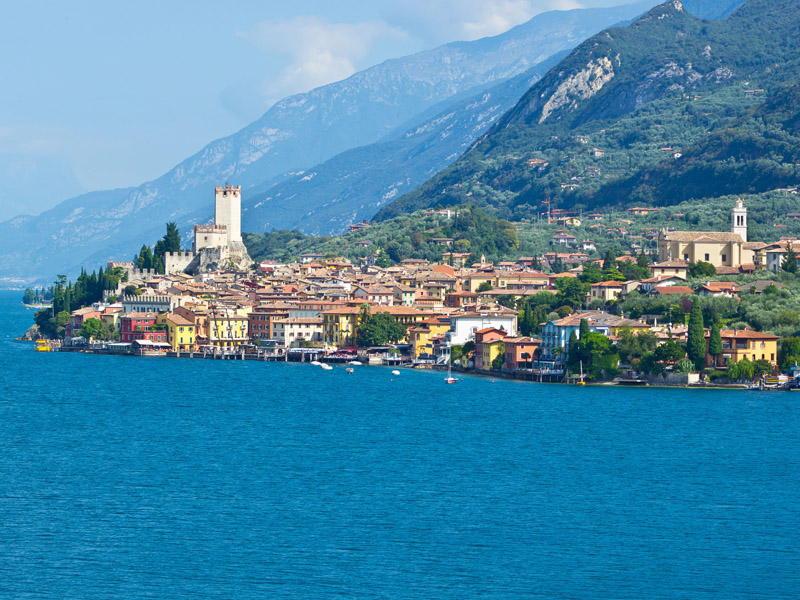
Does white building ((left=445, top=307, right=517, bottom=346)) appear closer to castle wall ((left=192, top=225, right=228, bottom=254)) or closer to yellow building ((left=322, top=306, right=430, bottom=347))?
yellow building ((left=322, top=306, right=430, bottom=347))

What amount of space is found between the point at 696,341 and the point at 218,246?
6613cm

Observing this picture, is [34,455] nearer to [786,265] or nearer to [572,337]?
[572,337]

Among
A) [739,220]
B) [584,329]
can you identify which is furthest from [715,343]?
[739,220]

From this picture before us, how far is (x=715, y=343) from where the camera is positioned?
70438mm

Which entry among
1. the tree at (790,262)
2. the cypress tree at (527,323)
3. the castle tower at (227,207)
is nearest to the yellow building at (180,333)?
the cypress tree at (527,323)

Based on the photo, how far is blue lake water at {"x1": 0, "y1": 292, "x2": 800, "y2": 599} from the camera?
105 feet

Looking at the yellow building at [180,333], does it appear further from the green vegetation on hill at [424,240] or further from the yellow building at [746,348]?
the green vegetation on hill at [424,240]

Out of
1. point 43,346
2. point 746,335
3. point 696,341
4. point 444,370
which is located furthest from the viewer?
point 43,346

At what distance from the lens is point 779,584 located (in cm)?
3166

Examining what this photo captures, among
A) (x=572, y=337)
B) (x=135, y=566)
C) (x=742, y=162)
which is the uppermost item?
(x=742, y=162)

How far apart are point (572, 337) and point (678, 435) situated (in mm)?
20921

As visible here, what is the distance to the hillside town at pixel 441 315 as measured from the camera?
74312 mm

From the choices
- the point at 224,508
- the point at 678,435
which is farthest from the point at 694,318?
the point at 224,508

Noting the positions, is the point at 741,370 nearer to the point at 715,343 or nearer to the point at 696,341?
the point at 715,343
